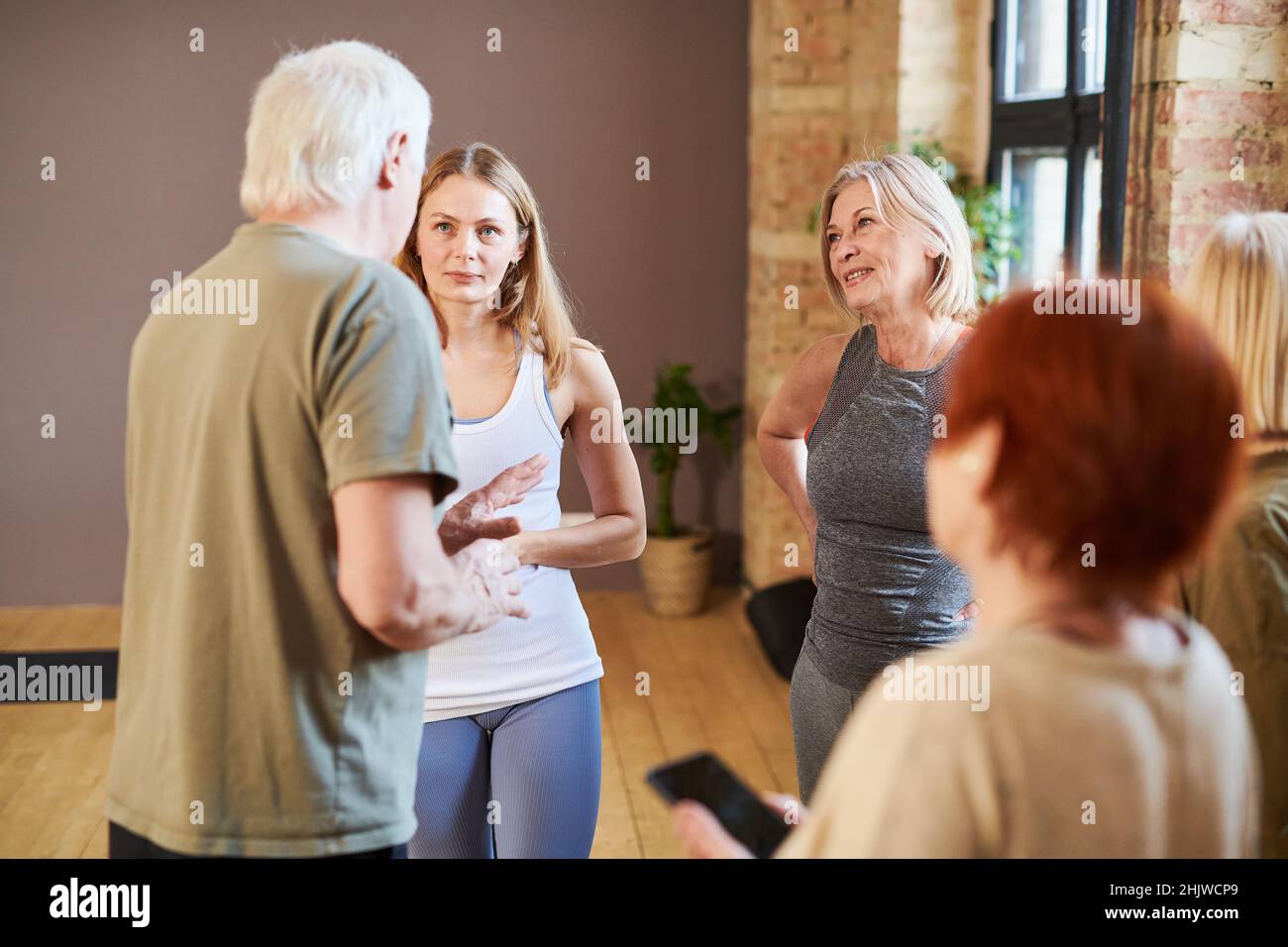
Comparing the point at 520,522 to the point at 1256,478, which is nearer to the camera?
the point at 1256,478

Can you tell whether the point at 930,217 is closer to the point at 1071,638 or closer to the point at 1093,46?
the point at 1071,638

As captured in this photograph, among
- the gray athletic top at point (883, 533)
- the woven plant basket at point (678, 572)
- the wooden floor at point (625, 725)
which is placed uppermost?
the gray athletic top at point (883, 533)

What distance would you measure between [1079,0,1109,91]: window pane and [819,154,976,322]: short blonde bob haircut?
5.66 feet

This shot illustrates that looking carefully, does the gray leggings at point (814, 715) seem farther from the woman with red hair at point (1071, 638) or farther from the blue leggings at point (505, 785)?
the woman with red hair at point (1071, 638)

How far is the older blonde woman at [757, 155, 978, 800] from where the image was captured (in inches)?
73.0

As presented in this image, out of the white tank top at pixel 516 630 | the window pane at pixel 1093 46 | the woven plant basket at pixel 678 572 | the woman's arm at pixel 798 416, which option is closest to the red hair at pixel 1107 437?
the white tank top at pixel 516 630

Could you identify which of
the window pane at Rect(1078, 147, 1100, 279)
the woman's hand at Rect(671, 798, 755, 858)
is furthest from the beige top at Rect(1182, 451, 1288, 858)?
the window pane at Rect(1078, 147, 1100, 279)

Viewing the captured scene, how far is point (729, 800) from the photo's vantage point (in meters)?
1.31

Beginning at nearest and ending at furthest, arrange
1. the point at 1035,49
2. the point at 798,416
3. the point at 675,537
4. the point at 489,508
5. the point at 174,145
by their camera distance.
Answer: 1. the point at 489,508
2. the point at 798,416
3. the point at 1035,49
4. the point at 174,145
5. the point at 675,537

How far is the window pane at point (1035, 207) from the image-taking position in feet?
12.2

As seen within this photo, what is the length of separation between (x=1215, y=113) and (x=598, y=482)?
5.02ft

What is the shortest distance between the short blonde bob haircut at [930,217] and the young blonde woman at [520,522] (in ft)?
1.63

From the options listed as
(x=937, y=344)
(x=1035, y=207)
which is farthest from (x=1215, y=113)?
(x=1035, y=207)

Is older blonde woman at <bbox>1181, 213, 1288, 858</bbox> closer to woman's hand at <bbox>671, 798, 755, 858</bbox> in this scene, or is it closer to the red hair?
the red hair
